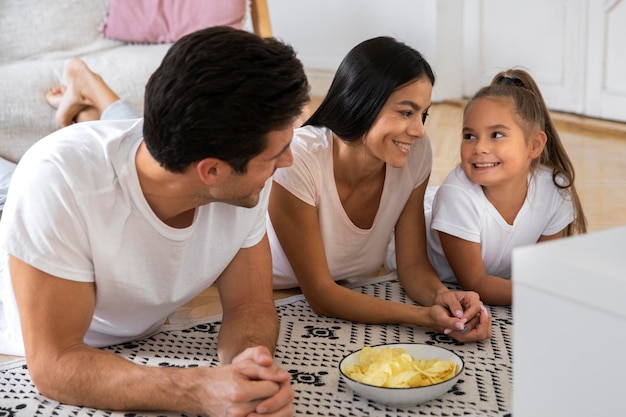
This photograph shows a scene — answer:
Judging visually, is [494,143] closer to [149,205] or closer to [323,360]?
[323,360]

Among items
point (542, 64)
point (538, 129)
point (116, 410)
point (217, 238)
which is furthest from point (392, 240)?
point (542, 64)

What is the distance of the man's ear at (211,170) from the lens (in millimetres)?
1377

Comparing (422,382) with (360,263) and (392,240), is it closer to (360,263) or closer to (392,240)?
(360,263)

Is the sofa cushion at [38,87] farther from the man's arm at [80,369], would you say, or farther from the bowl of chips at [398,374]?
the bowl of chips at [398,374]

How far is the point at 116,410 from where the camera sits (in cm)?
143

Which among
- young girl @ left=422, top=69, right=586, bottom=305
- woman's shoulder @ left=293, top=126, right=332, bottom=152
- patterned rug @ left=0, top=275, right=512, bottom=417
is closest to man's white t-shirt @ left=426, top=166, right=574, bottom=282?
young girl @ left=422, top=69, right=586, bottom=305

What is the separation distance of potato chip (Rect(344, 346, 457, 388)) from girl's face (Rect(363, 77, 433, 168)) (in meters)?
0.47

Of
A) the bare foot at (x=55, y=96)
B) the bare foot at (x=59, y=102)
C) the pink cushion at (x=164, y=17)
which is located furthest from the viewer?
the pink cushion at (x=164, y=17)

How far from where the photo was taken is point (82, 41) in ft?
11.1

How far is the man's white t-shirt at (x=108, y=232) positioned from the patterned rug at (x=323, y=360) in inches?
4.2

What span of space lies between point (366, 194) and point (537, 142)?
41 centimetres

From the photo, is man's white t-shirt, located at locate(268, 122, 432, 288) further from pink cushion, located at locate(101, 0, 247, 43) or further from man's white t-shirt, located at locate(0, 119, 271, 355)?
pink cushion, located at locate(101, 0, 247, 43)

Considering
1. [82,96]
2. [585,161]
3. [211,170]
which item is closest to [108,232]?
[211,170]

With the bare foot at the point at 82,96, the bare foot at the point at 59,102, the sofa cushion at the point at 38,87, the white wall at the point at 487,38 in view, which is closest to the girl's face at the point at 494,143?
the bare foot at the point at 82,96
